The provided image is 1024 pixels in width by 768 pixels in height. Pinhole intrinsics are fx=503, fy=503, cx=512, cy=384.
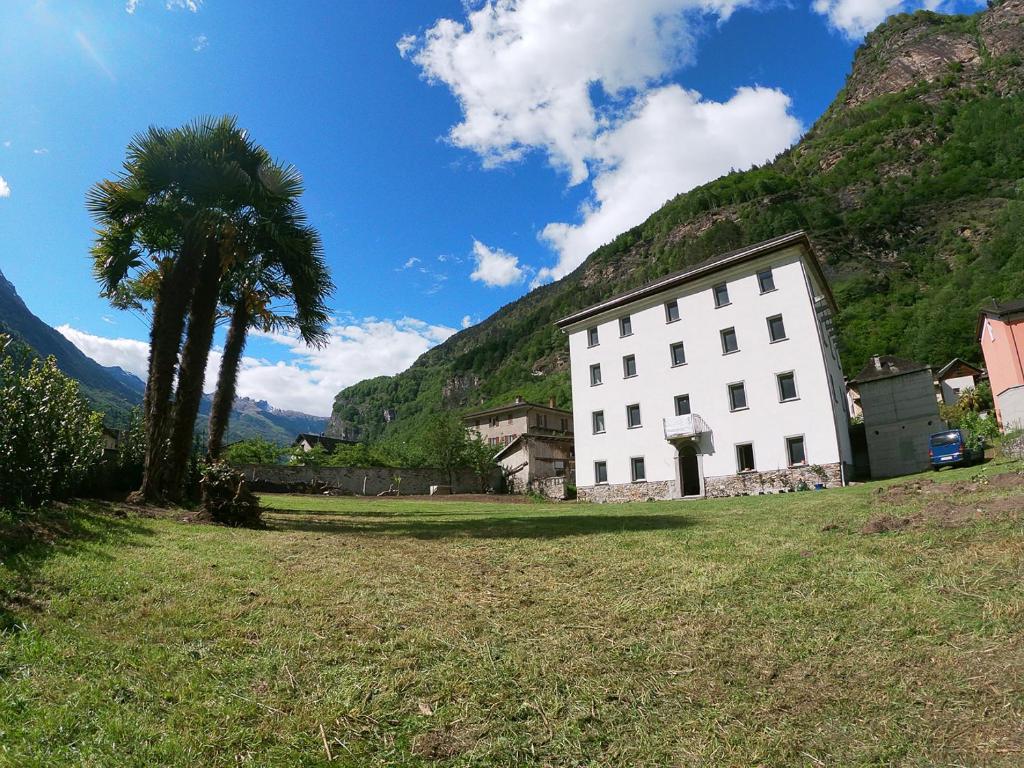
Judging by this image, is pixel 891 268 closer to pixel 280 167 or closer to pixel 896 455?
pixel 896 455

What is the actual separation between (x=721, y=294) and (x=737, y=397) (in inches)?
237

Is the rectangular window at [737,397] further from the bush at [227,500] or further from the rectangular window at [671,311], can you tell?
the bush at [227,500]

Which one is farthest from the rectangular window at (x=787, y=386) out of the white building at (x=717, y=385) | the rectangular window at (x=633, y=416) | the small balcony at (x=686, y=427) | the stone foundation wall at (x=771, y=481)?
the rectangular window at (x=633, y=416)

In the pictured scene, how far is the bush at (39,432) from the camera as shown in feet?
27.2

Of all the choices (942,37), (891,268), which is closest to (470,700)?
(891,268)

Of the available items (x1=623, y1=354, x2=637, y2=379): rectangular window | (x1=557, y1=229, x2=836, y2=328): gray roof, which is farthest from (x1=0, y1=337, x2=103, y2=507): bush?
(x1=557, y1=229, x2=836, y2=328): gray roof

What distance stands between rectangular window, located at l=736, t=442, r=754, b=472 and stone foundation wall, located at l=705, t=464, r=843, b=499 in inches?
20.0

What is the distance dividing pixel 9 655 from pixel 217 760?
2.03 m

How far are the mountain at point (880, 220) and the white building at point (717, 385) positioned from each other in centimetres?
4482

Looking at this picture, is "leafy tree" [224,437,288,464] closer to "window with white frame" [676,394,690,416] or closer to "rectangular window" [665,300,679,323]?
"window with white frame" [676,394,690,416]

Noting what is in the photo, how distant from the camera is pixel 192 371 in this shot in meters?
12.2

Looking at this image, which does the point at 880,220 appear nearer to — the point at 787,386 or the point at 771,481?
the point at 787,386

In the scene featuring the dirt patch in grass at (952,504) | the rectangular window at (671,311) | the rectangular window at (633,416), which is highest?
the rectangular window at (671,311)

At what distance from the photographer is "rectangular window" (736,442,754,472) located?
86.4 ft
